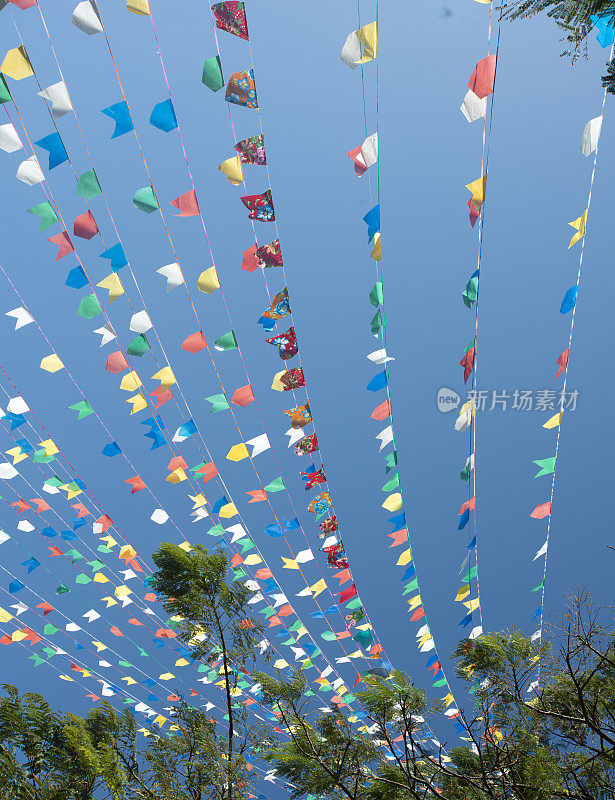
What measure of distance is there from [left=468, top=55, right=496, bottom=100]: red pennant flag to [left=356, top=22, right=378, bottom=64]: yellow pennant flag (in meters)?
0.53

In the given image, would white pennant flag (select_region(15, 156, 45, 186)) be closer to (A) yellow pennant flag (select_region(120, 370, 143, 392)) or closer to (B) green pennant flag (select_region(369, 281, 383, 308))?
(A) yellow pennant flag (select_region(120, 370, 143, 392))

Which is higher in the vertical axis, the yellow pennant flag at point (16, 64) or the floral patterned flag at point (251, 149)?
the floral patterned flag at point (251, 149)

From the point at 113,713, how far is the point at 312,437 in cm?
316

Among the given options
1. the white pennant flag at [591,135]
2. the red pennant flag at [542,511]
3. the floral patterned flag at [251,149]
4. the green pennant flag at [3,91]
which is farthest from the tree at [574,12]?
the red pennant flag at [542,511]

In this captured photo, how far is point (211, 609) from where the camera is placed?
14.8ft

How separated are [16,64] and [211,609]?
12.3 ft

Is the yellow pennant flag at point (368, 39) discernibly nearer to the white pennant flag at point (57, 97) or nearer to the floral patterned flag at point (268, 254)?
the floral patterned flag at point (268, 254)

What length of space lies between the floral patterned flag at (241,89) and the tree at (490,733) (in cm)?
341

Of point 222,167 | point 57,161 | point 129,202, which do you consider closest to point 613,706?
point 222,167

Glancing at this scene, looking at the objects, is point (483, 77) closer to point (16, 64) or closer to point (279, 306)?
point (279, 306)

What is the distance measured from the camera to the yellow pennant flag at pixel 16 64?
2.82 m

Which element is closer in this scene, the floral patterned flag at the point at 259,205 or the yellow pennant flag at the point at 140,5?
the yellow pennant flag at the point at 140,5

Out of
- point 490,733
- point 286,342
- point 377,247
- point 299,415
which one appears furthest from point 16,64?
point 490,733

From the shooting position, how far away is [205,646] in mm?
4547
